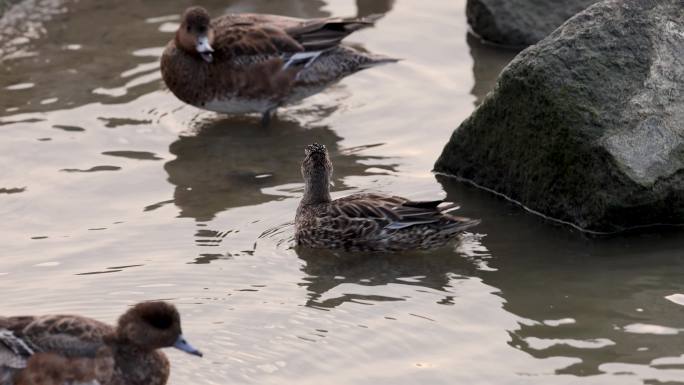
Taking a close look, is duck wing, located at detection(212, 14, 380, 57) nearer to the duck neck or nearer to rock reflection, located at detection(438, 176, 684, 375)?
the duck neck

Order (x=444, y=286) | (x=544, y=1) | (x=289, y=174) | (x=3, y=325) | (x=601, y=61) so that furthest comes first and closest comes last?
(x=544, y=1)
(x=289, y=174)
(x=601, y=61)
(x=444, y=286)
(x=3, y=325)

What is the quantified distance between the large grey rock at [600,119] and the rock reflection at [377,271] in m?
0.95

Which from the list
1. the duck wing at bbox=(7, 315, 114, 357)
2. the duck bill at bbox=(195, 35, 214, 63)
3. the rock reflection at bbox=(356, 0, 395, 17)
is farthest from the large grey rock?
the rock reflection at bbox=(356, 0, 395, 17)

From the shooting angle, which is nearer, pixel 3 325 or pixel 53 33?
pixel 3 325

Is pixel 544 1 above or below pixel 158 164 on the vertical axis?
above

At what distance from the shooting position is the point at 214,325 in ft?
25.8

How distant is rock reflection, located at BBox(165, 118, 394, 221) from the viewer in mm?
10062

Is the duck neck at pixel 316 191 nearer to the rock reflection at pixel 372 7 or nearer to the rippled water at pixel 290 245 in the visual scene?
the rippled water at pixel 290 245

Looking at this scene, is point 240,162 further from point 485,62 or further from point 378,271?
point 485,62

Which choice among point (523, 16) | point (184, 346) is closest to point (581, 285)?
point (184, 346)

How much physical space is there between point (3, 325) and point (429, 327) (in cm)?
239

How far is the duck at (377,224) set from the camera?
353 inches

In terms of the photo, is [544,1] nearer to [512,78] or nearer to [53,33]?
[512,78]

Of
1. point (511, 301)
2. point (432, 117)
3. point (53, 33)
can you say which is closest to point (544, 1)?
point (432, 117)
